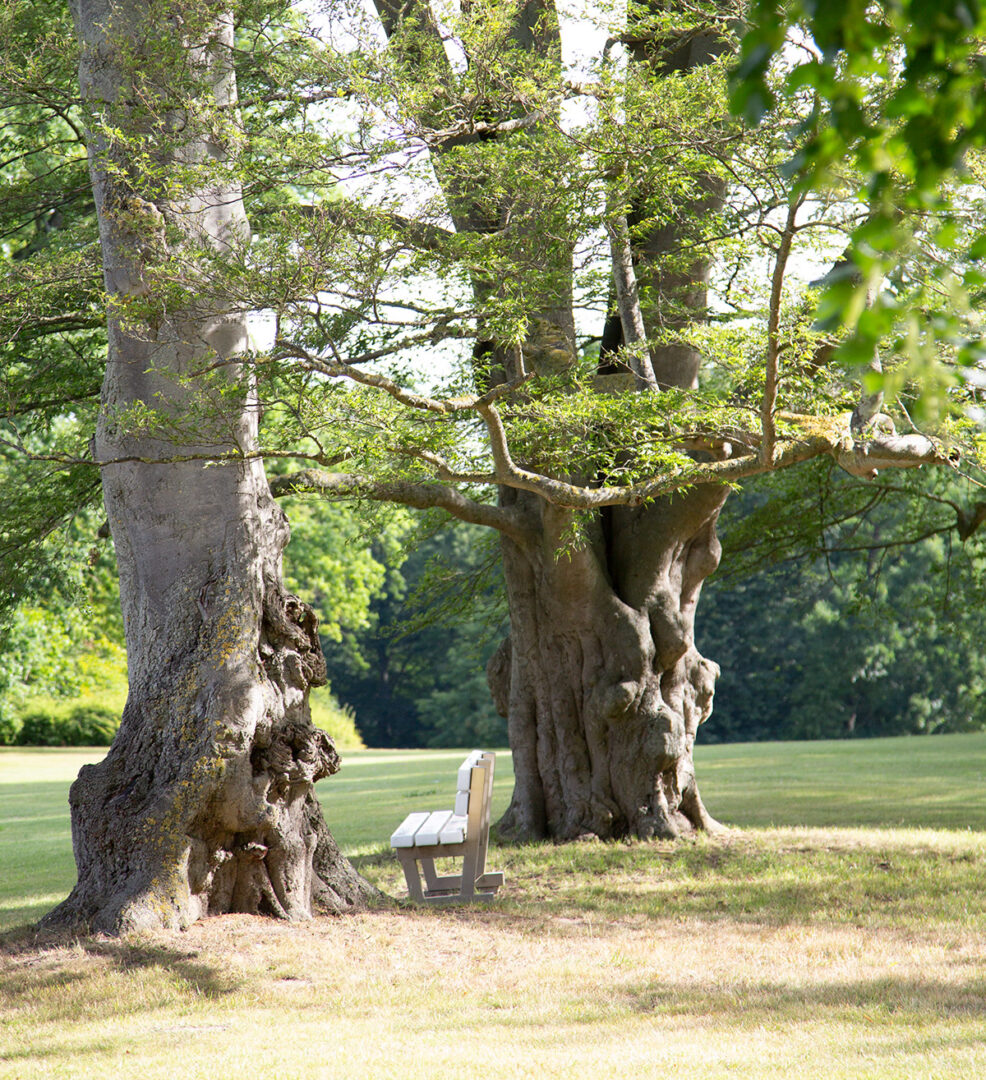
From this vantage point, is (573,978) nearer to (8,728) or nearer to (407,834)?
(407,834)

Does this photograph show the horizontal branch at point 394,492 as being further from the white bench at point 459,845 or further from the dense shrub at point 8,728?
the dense shrub at point 8,728

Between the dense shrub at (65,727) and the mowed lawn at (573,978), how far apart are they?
26.5m

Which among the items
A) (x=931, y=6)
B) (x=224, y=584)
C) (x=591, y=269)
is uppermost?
(x=591, y=269)

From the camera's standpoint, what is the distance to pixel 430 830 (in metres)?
7.93

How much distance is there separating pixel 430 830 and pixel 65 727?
1215 inches

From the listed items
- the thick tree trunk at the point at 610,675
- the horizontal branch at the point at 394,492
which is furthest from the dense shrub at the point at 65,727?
the horizontal branch at the point at 394,492

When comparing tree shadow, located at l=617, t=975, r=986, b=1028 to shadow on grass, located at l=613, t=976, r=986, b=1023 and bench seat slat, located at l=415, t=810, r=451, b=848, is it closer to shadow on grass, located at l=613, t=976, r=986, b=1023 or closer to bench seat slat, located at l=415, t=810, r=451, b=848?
shadow on grass, located at l=613, t=976, r=986, b=1023

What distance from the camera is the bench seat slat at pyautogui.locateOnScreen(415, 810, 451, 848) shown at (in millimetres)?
7668

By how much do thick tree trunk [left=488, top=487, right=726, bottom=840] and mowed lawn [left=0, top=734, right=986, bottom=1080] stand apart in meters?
0.58

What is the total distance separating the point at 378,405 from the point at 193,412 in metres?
1.18

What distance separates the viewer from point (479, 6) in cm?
679

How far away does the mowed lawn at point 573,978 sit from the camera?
4594mm

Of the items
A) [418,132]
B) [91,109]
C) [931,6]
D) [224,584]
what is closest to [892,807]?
[224,584]

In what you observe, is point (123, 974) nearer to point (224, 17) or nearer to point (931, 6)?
A: point (931, 6)
